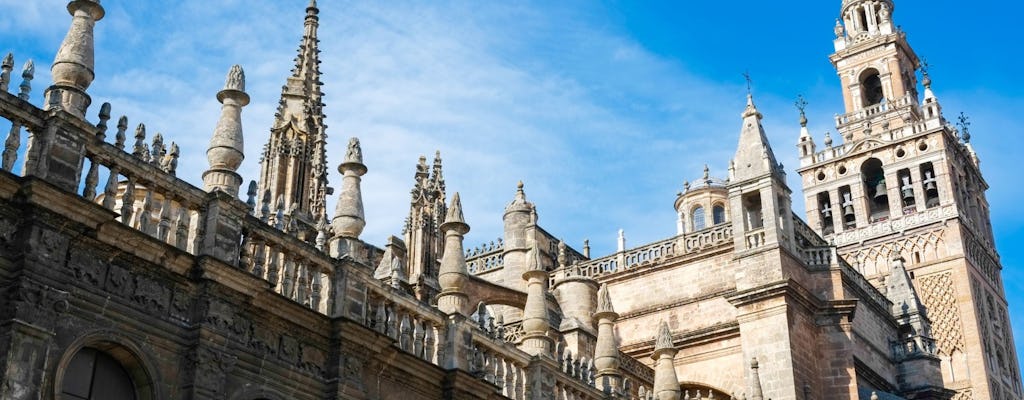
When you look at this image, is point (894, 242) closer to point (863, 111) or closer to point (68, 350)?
point (863, 111)

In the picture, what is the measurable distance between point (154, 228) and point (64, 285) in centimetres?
164

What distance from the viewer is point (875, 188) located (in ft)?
169

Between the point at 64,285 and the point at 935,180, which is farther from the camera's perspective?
the point at 935,180

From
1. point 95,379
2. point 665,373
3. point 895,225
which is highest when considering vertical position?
point 895,225

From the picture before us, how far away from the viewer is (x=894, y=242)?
47875 mm

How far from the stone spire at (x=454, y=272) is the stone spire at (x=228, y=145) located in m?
4.02

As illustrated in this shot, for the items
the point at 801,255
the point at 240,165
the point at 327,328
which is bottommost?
the point at 327,328

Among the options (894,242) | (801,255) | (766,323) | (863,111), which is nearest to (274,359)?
(766,323)

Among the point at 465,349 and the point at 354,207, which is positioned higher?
the point at 354,207

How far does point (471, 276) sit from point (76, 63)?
64.3 feet

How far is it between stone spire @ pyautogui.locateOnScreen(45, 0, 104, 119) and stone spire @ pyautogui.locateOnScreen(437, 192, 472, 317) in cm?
591

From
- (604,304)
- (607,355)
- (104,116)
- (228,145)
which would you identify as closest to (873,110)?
(604,304)

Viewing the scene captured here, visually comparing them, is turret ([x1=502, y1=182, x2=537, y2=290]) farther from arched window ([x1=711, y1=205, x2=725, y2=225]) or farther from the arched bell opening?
the arched bell opening

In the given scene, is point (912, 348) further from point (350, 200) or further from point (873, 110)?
point (873, 110)
